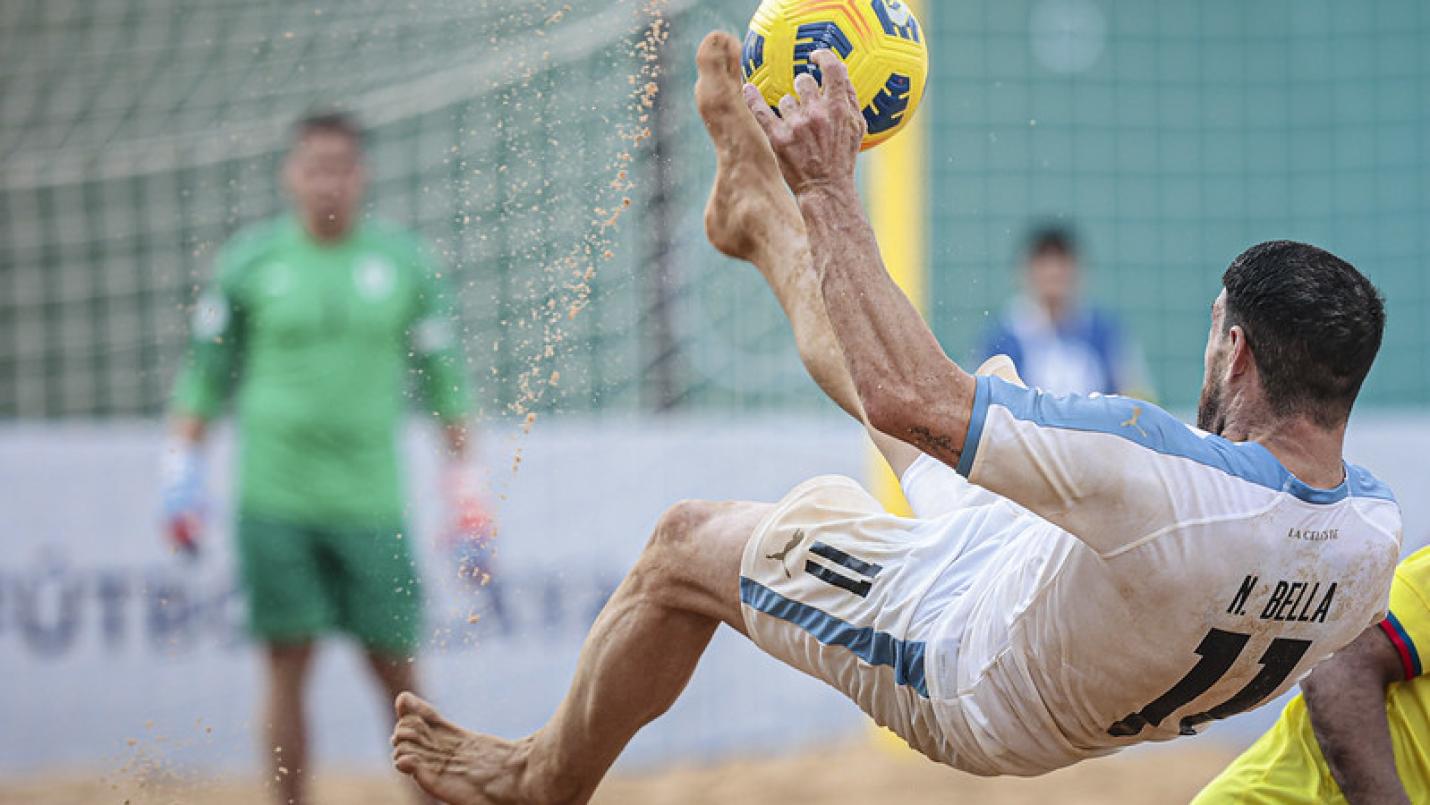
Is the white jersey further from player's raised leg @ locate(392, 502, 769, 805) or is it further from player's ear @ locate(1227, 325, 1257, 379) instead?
player's raised leg @ locate(392, 502, 769, 805)

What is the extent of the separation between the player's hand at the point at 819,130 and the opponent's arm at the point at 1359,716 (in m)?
1.31

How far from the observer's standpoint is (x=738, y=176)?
389 cm

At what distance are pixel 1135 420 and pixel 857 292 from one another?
1.57ft

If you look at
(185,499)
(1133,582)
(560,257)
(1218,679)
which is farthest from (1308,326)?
(185,499)

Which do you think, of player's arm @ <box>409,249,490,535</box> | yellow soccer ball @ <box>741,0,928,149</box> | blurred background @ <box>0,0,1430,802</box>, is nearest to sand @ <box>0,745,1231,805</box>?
blurred background @ <box>0,0,1430,802</box>

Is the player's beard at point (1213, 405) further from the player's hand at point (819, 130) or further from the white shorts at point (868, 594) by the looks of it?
the player's hand at point (819, 130)

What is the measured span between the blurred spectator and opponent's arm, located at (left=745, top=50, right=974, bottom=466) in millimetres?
4412

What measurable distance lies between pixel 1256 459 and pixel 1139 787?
13.9ft

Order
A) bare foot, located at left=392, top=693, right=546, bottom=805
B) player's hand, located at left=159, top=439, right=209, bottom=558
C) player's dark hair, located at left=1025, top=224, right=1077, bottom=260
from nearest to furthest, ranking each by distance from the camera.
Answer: bare foot, located at left=392, top=693, right=546, bottom=805 < player's hand, located at left=159, top=439, right=209, bottom=558 < player's dark hair, located at left=1025, top=224, right=1077, bottom=260

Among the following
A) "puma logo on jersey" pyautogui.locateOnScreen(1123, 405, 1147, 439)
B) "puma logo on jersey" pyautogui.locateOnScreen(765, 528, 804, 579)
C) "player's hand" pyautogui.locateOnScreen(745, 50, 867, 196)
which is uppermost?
"player's hand" pyautogui.locateOnScreen(745, 50, 867, 196)

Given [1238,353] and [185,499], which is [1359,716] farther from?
[185,499]

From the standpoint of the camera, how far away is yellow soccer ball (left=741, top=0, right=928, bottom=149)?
3.20 metres

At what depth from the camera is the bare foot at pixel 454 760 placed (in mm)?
3461

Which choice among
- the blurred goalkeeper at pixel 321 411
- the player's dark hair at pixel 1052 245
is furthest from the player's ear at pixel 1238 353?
the player's dark hair at pixel 1052 245
